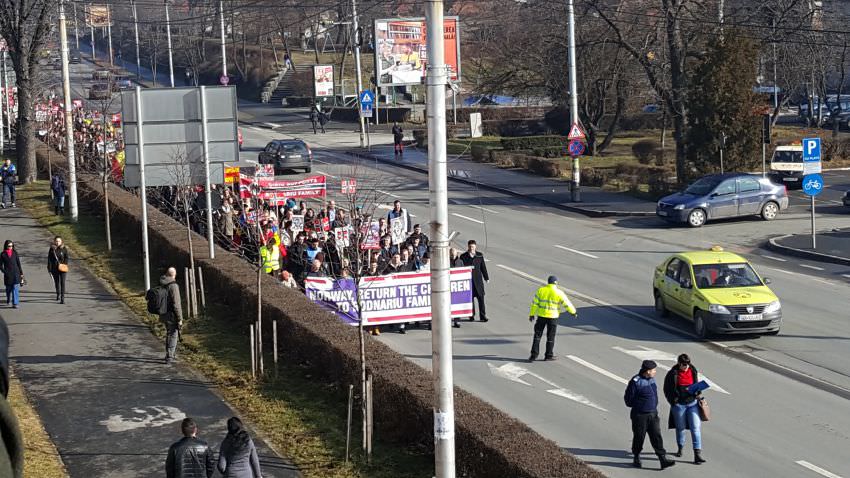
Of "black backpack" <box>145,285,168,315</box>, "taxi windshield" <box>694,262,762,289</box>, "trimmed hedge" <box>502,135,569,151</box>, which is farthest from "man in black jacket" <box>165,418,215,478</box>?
"trimmed hedge" <box>502,135,569,151</box>

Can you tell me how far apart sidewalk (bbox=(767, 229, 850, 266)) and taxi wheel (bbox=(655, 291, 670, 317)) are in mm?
7695

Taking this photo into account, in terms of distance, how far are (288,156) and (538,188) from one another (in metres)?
11.1

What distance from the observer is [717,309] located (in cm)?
1964

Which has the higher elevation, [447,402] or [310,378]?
[447,402]

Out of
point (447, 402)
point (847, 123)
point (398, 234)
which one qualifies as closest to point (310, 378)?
point (447, 402)

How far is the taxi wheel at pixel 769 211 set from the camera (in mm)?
34469

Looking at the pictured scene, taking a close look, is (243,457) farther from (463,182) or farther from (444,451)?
(463,182)

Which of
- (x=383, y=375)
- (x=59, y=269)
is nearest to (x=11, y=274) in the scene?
(x=59, y=269)

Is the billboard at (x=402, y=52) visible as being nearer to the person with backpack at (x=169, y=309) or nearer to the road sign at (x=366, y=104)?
the road sign at (x=366, y=104)

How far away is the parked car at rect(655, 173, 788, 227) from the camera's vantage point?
111 ft

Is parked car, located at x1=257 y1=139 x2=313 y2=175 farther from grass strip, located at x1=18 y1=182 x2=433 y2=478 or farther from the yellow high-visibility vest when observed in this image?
Result: the yellow high-visibility vest

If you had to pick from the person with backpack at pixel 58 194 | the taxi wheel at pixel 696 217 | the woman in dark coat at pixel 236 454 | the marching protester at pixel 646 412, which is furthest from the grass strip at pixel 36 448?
the taxi wheel at pixel 696 217

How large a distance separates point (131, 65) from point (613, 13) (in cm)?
8346

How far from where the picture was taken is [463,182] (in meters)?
44.2
